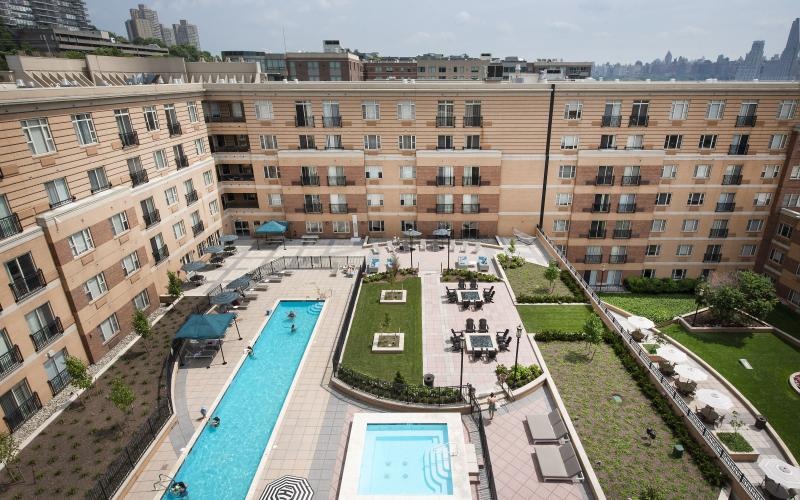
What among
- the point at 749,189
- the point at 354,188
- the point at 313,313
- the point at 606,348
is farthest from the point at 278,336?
the point at 749,189

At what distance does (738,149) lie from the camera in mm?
41000

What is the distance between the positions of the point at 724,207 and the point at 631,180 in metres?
10.9

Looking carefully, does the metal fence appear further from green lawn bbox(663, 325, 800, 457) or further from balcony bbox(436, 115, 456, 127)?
balcony bbox(436, 115, 456, 127)

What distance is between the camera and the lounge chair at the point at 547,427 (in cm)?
2002

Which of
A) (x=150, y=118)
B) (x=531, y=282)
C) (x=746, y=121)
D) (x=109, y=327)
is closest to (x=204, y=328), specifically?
(x=109, y=327)

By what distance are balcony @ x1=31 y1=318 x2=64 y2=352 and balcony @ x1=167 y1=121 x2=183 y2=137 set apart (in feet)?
58.7

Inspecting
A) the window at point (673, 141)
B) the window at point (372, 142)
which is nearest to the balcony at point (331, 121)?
the window at point (372, 142)

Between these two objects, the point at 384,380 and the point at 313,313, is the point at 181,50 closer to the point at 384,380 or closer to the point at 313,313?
the point at 313,313

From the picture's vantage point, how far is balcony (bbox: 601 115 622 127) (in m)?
40.2

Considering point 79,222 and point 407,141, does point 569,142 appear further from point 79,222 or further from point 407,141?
point 79,222

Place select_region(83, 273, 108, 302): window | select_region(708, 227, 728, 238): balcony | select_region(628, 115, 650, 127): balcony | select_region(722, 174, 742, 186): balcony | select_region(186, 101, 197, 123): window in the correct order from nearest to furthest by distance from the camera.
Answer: select_region(83, 273, 108, 302): window → select_region(186, 101, 197, 123): window → select_region(628, 115, 650, 127): balcony → select_region(722, 174, 742, 186): balcony → select_region(708, 227, 728, 238): balcony

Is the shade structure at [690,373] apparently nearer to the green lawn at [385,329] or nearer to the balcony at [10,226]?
the green lawn at [385,329]

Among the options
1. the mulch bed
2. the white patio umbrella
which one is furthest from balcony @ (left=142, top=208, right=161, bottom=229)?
the white patio umbrella

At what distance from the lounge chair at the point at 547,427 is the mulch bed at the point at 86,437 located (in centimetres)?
1941
